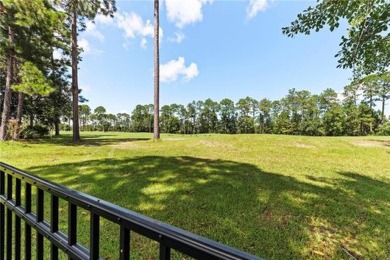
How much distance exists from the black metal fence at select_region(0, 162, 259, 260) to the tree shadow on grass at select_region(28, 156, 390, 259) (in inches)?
68.9

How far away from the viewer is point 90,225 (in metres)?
0.90

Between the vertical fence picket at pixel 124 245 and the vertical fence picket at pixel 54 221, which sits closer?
the vertical fence picket at pixel 124 245

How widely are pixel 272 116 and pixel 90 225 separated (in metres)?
51.7

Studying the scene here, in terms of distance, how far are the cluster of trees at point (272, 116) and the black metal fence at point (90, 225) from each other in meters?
36.9

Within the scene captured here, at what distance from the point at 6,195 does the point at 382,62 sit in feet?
16.3

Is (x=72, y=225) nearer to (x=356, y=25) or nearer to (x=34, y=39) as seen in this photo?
(x=356, y=25)

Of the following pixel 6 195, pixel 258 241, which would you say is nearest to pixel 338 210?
pixel 258 241

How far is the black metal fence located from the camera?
626 millimetres

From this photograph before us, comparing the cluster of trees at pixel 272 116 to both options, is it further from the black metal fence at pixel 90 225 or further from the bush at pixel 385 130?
the black metal fence at pixel 90 225

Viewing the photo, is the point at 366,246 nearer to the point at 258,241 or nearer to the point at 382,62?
the point at 258,241

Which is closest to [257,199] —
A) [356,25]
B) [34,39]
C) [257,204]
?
[257,204]

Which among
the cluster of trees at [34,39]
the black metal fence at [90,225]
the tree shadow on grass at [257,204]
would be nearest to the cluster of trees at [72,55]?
the cluster of trees at [34,39]

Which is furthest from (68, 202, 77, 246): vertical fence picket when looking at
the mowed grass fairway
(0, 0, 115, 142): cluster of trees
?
(0, 0, 115, 142): cluster of trees

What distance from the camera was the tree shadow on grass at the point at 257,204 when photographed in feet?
8.41
